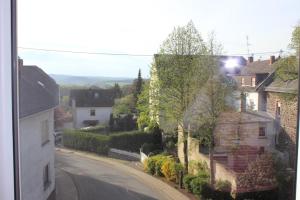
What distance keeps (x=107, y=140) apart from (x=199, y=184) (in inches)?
14.5

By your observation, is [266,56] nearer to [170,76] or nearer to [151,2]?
[170,76]

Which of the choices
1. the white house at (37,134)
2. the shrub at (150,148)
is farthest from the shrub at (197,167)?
the white house at (37,134)

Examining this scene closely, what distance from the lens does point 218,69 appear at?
3.79 ft

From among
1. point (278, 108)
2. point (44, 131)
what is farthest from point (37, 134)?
point (278, 108)

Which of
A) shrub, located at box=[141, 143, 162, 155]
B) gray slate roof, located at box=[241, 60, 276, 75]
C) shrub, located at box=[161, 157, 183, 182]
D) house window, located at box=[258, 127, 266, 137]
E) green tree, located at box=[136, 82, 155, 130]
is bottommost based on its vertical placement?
shrub, located at box=[161, 157, 183, 182]

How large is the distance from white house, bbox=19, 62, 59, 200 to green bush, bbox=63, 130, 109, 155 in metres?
0.06

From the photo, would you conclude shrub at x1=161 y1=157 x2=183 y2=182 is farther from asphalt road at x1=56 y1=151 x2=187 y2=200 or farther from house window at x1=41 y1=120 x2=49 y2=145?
house window at x1=41 y1=120 x2=49 y2=145

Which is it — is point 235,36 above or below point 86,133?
above

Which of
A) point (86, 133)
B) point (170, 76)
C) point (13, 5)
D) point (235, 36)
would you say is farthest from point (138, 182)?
point (13, 5)

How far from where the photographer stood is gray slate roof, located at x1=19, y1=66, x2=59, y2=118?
107cm

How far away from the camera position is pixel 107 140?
3.95 ft

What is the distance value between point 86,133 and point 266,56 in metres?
0.70

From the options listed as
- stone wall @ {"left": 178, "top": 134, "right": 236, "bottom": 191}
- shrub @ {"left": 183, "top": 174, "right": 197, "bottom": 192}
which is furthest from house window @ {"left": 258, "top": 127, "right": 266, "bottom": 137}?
shrub @ {"left": 183, "top": 174, "right": 197, "bottom": 192}

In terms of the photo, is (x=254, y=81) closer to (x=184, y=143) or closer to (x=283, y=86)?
(x=283, y=86)
